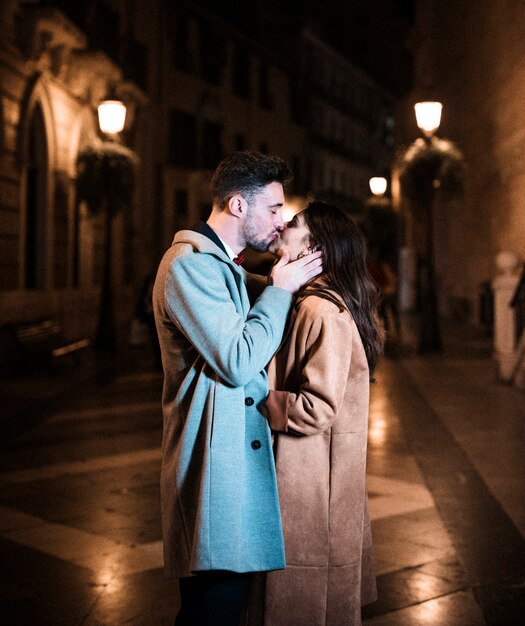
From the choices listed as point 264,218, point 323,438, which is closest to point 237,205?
point 264,218

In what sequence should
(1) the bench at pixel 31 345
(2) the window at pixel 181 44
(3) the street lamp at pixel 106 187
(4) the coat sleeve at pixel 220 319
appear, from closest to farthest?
(4) the coat sleeve at pixel 220 319 < (1) the bench at pixel 31 345 < (3) the street lamp at pixel 106 187 < (2) the window at pixel 181 44

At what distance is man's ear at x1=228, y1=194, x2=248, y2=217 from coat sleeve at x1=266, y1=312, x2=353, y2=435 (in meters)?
0.40

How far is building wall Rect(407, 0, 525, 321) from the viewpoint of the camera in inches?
672

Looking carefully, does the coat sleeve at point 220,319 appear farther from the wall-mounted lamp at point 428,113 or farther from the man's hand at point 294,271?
the wall-mounted lamp at point 428,113

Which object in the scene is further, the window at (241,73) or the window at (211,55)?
the window at (241,73)

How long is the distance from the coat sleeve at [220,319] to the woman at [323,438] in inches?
6.8

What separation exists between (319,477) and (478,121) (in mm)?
19888

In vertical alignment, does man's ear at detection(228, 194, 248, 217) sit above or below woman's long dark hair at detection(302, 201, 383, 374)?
above

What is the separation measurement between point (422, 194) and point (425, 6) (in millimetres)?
15482

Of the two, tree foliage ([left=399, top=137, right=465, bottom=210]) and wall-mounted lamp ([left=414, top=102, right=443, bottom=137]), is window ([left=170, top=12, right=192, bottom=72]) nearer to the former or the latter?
tree foliage ([left=399, top=137, right=465, bottom=210])

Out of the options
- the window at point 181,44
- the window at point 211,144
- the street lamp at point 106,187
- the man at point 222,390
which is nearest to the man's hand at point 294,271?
the man at point 222,390

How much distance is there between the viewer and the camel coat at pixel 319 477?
2811mm

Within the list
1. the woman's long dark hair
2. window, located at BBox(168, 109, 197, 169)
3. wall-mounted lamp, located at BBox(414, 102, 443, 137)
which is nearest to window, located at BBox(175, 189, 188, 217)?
window, located at BBox(168, 109, 197, 169)

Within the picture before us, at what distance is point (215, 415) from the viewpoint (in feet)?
8.77
